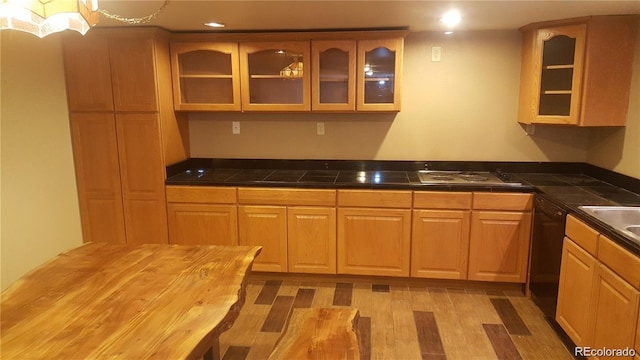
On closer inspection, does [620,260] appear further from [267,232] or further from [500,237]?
[267,232]

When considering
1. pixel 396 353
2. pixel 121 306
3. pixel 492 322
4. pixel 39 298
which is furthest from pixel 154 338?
pixel 492 322

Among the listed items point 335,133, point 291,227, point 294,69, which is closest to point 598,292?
point 291,227

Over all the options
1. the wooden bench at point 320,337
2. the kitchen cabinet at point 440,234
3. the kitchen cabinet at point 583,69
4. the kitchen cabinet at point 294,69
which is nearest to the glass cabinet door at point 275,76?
the kitchen cabinet at point 294,69

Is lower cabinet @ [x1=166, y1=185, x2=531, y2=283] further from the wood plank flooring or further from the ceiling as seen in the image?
the ceiling

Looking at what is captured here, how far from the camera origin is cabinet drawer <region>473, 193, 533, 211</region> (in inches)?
121

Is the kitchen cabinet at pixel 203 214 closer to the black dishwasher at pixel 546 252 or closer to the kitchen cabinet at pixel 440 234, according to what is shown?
the kitchen cabinet at pixel 440 234

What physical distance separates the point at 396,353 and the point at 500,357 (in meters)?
0.60

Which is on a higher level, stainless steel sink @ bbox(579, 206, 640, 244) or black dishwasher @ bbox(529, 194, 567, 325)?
stainless steel sink @ bbox(579, 206, 640, 244)

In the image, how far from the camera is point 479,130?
11.8 feet

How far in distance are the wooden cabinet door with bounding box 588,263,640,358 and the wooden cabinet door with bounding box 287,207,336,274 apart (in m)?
1.77

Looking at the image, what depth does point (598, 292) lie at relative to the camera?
6.99 feet

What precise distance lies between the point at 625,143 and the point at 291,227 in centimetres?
251

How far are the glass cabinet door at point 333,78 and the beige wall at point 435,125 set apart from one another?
0.31 meters

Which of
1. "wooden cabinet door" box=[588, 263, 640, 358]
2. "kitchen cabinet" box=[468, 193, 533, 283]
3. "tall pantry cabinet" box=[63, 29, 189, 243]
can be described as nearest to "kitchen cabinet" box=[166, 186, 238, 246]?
"tall pantry cabinet" box=[63, 29, 189, 243]
